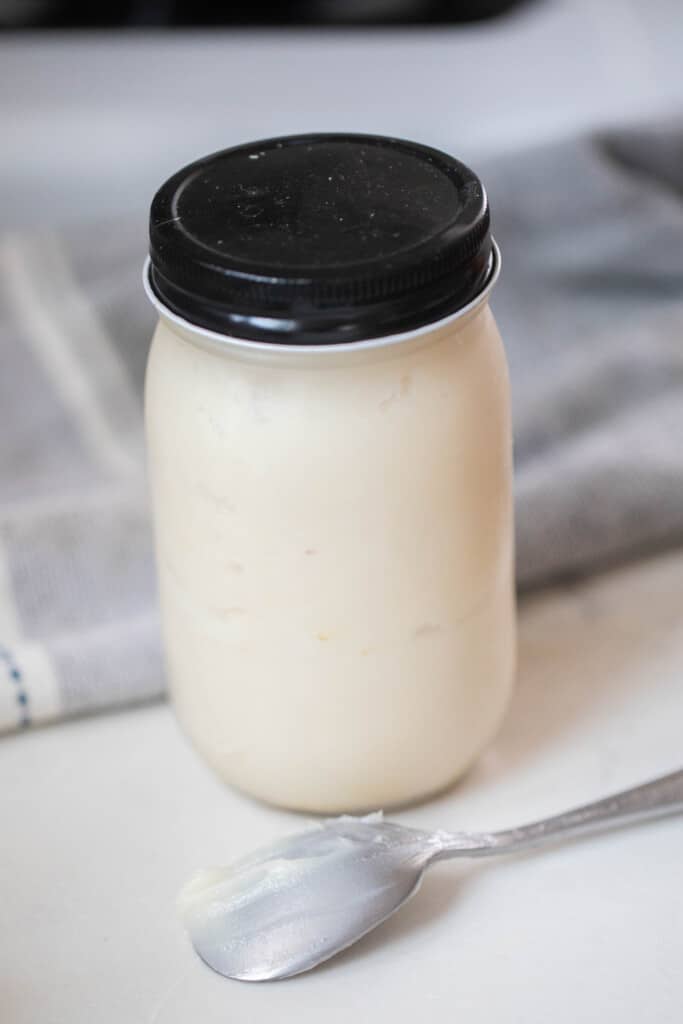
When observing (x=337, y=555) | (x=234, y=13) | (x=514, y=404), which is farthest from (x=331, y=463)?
(x=234, y=13)

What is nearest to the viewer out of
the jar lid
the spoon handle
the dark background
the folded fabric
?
the jar lid

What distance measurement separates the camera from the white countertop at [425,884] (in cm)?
52

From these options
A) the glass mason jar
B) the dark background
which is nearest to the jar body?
the glass mason jar

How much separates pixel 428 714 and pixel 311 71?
740 mm

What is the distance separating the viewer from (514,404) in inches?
33.6

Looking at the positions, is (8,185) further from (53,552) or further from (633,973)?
(633,973)

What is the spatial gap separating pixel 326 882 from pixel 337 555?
0.14m

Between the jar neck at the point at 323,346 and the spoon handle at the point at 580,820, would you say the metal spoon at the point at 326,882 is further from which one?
the jar neck at the point at 323,346

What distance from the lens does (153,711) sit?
2.26 feet

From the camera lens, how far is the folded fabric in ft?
2.30

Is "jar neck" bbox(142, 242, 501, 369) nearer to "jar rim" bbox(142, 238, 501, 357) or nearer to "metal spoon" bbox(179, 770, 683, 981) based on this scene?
"jar rim" bbox(142, 238, 501, 357)

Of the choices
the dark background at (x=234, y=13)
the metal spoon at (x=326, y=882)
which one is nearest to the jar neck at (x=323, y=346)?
the metal spoon at (x=326, y=882)

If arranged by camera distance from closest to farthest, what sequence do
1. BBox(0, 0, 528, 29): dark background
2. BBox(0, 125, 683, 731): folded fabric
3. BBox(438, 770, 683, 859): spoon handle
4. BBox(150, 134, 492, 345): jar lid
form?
1. BBox(150, 134, 492, 345): jar lid
2. BBox(438, 770, 683, 859): spoon handle
3. BBox(0, 125, 683, 731): folded fabric
4. BBox(0, 0, 528, 29): dark background

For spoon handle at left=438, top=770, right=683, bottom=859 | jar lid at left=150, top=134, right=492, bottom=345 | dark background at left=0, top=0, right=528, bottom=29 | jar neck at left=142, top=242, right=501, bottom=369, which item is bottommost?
spoon handle at left=438, top=770, right=683, bottom=859
